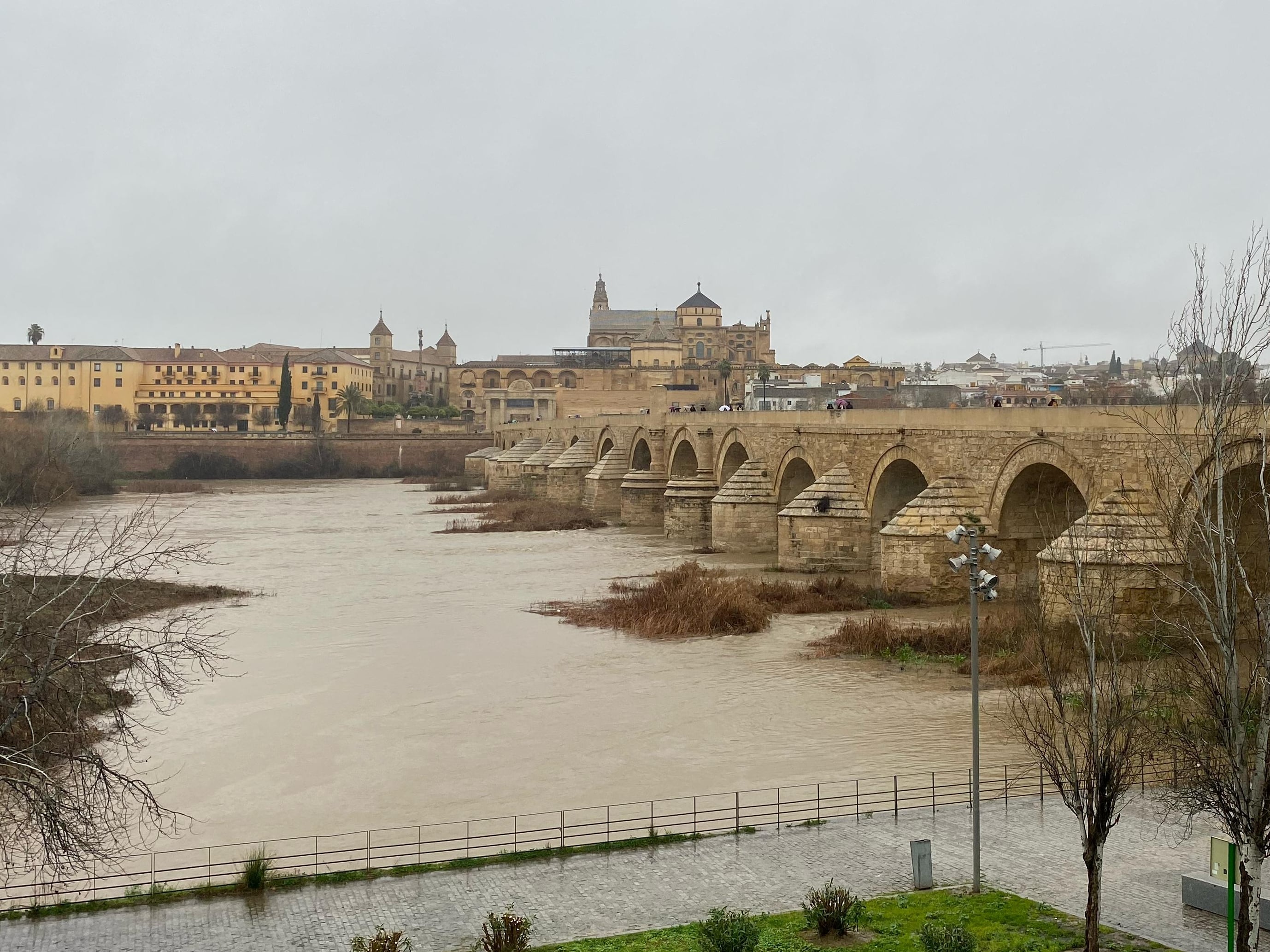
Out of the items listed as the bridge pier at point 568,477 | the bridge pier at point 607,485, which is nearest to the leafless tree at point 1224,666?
the bridge pier at point 607,485

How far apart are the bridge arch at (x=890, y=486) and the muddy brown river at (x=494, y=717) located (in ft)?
17.8

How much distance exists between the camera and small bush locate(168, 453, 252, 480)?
76.2 m

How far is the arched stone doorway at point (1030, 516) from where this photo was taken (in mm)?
21984

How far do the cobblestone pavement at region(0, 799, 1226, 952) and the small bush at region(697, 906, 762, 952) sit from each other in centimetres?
82

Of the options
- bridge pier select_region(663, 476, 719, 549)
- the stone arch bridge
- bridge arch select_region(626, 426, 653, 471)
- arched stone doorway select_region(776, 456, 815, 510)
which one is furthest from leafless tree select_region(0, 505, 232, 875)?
bridge arch select_region(626, 426, 653, 471)

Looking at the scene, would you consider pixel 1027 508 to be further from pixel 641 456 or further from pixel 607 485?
pixel 641 456

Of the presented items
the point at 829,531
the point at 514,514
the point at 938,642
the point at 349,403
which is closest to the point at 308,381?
the point at 349,403

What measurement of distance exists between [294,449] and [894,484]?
59069mm

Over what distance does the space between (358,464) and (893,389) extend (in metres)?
32.3

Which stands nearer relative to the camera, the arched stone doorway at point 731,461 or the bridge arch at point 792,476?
the bridge arch at point 792,476

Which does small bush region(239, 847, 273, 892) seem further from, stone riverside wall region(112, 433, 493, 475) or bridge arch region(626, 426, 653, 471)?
stone riverside wall region(112, 433, 493, 475)

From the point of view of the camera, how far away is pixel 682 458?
44.1m

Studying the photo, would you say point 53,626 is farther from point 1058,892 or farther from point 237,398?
point 237,398

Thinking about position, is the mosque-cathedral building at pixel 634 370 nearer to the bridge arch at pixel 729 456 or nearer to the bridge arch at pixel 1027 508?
the bridge arch at pixel 729 456
